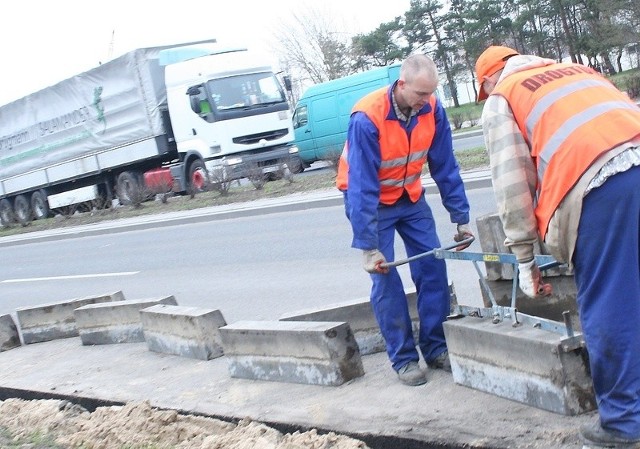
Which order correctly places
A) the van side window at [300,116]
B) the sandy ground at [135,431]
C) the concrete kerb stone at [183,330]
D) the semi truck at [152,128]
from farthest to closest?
the van side window at [300,116], the semi truck at [152,128], the concrete kerb stone at [183,330], the sandy ground at [135,431]

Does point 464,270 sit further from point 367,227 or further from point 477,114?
point 477,114

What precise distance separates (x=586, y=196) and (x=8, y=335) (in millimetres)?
6975

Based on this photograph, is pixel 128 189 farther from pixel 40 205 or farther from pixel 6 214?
pixel 6 214

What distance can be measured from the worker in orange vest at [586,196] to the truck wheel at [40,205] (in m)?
29.9

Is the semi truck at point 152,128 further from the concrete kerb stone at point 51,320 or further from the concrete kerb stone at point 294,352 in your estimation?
the concrete kerb stone at point 294,352

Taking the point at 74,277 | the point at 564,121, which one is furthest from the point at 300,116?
the point at 564,121

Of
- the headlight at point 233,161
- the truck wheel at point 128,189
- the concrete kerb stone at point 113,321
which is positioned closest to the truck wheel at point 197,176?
the headlight at point 233,161

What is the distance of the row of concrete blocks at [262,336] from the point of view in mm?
5621

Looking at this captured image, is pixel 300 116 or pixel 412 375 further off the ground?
pixel 300 116

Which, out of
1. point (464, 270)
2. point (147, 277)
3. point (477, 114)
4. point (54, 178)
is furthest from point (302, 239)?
point (477, 114)

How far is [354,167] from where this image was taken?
5.08 metres

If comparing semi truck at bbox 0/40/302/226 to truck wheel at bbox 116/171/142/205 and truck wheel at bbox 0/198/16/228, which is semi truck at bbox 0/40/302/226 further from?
truck wheel at bbox 0/198/16/228

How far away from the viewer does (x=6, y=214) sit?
33.6 metres

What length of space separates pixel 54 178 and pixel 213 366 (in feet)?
84.3
